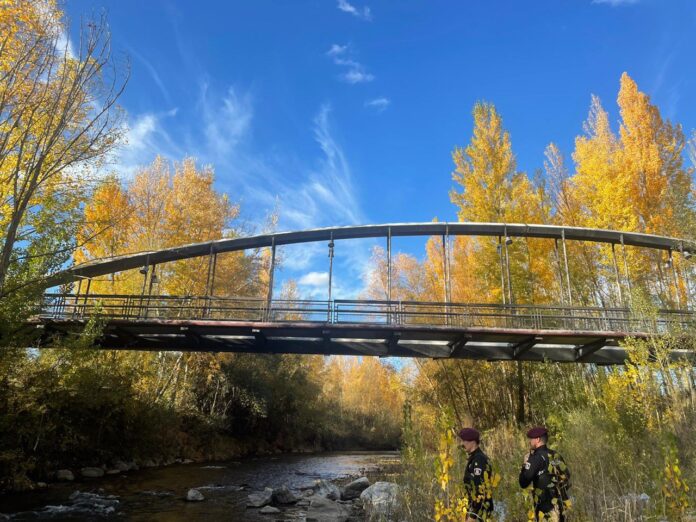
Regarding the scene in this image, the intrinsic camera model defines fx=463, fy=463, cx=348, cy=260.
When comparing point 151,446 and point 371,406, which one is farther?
point 371,406

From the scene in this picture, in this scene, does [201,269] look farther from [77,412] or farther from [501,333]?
[501,333]

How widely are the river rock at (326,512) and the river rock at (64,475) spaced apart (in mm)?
8968

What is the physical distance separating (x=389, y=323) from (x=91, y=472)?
11669mm

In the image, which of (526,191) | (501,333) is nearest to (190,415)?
(501,333)

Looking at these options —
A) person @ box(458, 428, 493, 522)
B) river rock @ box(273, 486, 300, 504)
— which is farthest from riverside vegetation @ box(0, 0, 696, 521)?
river rock @ box(273, 486, 300, 504)

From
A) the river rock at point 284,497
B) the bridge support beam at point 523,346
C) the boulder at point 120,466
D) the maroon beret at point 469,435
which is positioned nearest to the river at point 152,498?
the boulder at point 120,466

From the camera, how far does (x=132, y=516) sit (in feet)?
34.4

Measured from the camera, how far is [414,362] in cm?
2250

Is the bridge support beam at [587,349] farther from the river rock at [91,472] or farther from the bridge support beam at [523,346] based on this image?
the river rock at [91,472]

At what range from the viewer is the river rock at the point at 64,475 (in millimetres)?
14820

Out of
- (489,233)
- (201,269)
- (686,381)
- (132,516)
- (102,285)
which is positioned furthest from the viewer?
(201,269)

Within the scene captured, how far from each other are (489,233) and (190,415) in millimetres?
18521

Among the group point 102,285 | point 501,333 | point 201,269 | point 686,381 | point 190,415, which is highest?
point 201,269

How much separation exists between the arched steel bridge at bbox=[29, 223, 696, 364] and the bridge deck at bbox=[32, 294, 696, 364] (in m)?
0.04
